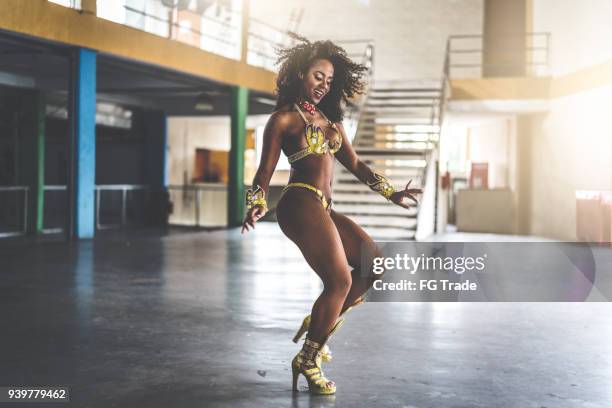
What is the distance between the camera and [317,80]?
3.72m

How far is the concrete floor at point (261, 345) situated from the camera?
360cm

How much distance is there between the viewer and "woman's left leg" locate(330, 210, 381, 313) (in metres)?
3.67

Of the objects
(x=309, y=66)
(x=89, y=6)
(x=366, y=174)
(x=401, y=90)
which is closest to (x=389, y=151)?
(x=401, y=90)

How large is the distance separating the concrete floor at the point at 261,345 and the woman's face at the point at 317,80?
62.2 inches

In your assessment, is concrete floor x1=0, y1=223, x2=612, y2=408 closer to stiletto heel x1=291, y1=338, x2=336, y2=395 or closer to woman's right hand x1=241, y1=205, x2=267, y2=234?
stiletto heel x1=291, y1=338, x2=336, y2=395

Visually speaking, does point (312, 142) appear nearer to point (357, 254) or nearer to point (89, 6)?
point (357, 254)

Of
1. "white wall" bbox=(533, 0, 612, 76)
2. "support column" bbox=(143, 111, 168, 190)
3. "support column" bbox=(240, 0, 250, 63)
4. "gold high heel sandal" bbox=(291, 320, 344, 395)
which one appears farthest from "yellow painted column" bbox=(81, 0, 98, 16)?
"gold high heel sandal" bbox=(291, 320, 344, 395)

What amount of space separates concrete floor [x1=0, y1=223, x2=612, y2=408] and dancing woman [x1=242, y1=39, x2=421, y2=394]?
14.9 inches

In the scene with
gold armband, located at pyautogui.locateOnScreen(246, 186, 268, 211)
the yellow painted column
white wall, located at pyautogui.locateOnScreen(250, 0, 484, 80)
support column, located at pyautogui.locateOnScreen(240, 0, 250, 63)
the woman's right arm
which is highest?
white wall, located at pyautogui.locateOnScreen(250, 0, 484, 80)

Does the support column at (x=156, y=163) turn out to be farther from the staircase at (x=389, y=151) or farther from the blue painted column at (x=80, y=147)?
the blue painted column at (x=80, y=147)

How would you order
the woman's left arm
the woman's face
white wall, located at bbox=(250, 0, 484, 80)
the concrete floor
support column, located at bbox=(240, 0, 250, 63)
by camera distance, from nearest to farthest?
the concrete floor → the woman's face → the woman's left arm → support column, located at bbox=(240, 0, 250, 63) → white wall, located at bbox=(250, 0, 484, 80)

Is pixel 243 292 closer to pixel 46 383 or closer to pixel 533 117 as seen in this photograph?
pixel 46 383

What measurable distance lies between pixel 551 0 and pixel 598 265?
915 cm

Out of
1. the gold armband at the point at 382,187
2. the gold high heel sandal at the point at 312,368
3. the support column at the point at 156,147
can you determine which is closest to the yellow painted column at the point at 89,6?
the support column at the point at 156,147
